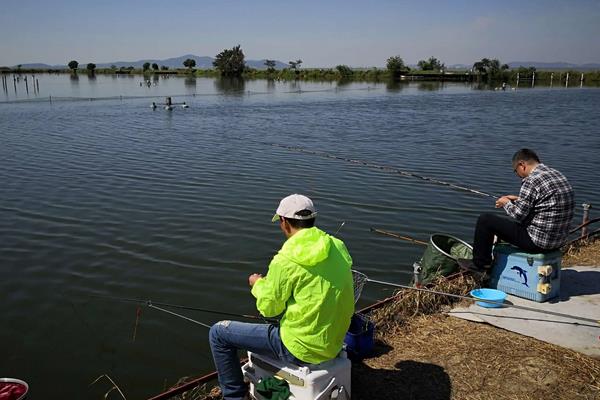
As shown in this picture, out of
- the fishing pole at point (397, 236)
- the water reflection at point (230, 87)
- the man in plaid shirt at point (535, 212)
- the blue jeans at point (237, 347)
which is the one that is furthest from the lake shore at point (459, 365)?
the water reflection at point (230, 87)

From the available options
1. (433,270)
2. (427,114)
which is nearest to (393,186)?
(433,270)

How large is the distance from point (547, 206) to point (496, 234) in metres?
0.57

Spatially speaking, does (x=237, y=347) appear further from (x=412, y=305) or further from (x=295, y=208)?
(x=412, y=305)

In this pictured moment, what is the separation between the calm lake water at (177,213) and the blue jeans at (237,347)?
1.84m

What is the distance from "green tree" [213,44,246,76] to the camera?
103 metres

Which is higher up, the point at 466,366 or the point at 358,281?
the point at 358,281

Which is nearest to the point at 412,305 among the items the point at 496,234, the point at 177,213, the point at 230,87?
the point at 496,234

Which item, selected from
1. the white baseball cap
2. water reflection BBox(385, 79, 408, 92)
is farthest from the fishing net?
water reflection BBox(385, 79, 408, 92)

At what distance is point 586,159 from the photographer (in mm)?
15250

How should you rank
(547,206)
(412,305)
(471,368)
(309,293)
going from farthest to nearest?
1. (412,305)
2. (547,206)
3. (471,368)
4. (309,293)

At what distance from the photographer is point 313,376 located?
10.2ft

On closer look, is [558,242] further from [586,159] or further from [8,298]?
[586,159]

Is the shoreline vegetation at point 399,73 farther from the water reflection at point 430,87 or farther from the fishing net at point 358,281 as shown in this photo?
the fishing net at point 358,281

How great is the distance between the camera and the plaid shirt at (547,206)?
191 inches
